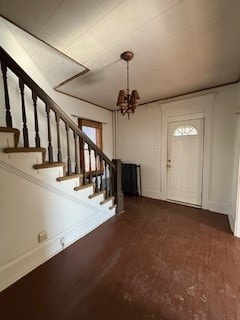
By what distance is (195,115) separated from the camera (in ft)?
11.0

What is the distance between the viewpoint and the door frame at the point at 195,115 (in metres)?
3.19

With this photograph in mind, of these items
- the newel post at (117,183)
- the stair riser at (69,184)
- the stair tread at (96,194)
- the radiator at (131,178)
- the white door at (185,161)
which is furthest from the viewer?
the radiator at (131,178)

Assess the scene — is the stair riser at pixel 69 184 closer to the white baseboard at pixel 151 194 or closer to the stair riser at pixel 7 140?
the stair riser at pixel 7 140

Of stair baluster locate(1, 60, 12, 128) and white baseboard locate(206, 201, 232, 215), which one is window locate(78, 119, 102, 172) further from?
white baseboard locate(206, 201, 232, 215)

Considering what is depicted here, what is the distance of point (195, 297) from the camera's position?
1.40m

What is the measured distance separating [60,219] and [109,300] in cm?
105

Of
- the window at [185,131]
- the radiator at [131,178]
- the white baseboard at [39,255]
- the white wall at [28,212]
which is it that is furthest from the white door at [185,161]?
the white baseboard at [39,255]

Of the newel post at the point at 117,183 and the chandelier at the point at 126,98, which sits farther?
the newel post at the point at 117,183

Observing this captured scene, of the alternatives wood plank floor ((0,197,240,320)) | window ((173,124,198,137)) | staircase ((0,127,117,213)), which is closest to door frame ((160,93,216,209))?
window ((173,124,198,137))

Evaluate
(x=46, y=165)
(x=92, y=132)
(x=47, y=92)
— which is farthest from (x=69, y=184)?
(x=92, y=132)

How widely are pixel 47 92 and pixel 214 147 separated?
135 inches

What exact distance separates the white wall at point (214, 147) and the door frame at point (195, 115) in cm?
7

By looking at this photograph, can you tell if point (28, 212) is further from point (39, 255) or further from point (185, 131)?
point (185, 131)

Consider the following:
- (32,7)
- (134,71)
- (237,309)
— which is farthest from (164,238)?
(32,7)
